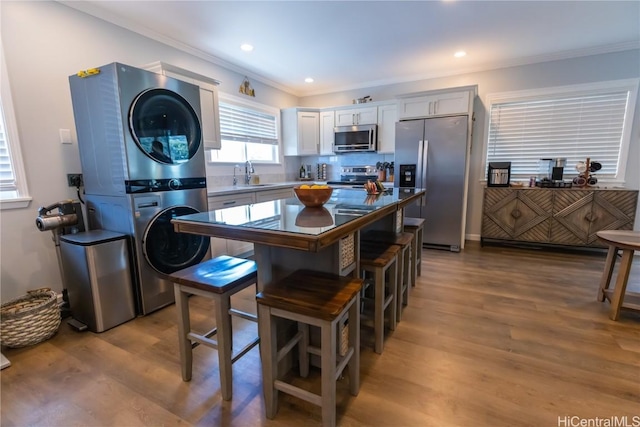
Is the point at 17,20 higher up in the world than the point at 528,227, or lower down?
higher up

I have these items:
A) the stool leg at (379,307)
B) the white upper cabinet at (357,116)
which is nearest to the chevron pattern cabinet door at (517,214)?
the white upper cabinet at (357,116)

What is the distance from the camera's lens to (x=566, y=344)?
6.19 feet

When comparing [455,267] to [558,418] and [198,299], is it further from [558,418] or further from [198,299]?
[198,299]

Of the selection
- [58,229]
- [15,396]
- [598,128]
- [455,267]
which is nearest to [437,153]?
[455,267]

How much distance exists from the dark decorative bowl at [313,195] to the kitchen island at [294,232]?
6 cm

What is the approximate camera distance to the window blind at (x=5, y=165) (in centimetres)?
210

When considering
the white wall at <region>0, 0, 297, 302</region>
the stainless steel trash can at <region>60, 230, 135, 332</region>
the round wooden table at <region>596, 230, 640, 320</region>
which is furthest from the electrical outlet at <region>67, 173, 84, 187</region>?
the round wooden table at <region>596, 230, 640, 320</region>

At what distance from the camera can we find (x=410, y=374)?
5.37 ft

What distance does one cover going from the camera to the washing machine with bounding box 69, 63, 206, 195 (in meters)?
2.06

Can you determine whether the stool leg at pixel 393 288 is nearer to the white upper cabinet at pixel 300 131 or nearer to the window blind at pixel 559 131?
the window blind at pixel 559 131

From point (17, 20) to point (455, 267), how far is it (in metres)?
4.51

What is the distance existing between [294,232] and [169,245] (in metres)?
1.86

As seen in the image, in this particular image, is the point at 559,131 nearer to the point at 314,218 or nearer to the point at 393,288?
the point at 393,288

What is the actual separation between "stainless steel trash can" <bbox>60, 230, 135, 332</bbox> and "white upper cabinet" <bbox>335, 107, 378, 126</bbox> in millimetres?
3722
